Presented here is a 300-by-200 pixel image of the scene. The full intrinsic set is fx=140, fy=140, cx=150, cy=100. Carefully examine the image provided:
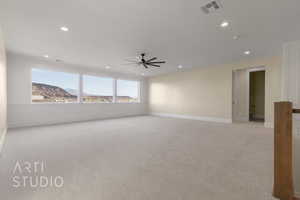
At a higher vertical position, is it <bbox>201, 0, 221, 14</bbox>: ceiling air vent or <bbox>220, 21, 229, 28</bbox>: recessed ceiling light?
<bbox>220, 21, 229, 28</bbox>: recessed ceiling light

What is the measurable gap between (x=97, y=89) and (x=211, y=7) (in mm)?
6347

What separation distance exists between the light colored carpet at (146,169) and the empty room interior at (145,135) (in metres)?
0.02

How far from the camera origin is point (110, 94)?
7957 mm

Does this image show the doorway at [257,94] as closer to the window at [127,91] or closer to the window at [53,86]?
the window at [127,91]

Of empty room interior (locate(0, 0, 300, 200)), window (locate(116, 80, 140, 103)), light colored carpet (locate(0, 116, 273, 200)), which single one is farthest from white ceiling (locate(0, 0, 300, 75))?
window (locate(116, 80, 140, 103))

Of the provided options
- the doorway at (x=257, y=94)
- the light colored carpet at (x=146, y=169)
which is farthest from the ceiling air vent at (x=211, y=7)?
the doorway at (x=257, y=94)

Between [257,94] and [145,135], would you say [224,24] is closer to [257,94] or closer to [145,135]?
[145,135]

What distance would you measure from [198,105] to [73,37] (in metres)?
6.10

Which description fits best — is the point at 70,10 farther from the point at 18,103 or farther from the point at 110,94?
the point at 110,94

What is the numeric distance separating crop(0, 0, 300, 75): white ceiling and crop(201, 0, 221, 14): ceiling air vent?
0.10m

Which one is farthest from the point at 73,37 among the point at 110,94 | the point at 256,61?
the point at 256,61

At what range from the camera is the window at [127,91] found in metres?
8.32

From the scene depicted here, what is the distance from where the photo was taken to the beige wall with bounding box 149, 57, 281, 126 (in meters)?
5.25

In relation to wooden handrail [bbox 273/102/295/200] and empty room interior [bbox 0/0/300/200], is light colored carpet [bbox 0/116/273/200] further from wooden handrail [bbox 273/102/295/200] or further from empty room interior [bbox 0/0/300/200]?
wooden handrail [bbox 273/102/295/200]
